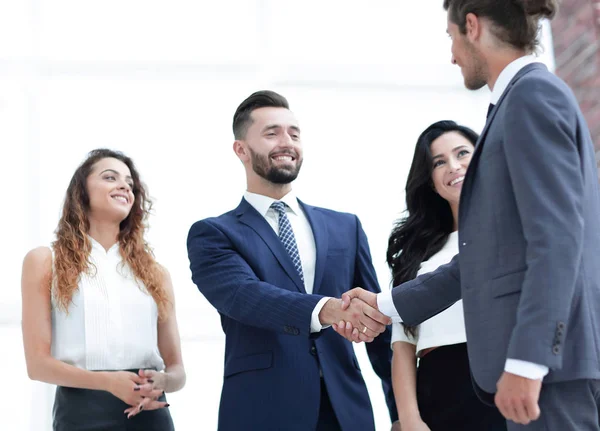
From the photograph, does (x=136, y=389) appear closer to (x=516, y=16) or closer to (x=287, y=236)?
(x=287, y=236)

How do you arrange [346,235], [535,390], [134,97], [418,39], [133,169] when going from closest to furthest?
1. [535,390]
2. [346,235]
3. [133,169]
4. [134,97]
5. [418,39]

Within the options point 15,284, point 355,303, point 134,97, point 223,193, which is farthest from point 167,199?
point 355,303

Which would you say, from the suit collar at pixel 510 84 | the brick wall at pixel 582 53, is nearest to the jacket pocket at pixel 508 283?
the suit collar at pixel 510 84

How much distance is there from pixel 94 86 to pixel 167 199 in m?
0.64

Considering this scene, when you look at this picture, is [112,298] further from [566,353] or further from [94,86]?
[566,353]

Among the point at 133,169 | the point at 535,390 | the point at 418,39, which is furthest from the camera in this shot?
the point at 418,39

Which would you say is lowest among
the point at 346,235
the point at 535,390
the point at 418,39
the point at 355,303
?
the point at 535,390

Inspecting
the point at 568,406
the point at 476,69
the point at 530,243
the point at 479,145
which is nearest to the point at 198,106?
the point at 476,69

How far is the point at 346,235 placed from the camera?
269cm

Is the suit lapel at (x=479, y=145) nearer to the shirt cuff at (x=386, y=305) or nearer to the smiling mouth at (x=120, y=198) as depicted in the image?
the shirt cuff at (x=386, y=305)

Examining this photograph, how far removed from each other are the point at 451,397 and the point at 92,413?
45.0 inches

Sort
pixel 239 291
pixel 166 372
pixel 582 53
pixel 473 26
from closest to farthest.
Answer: pixel 473 26, pixel 239 291, pixel 166 372, pixel 582 53

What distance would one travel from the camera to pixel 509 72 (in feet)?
5.73

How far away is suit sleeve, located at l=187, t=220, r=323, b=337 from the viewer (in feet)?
7.70
